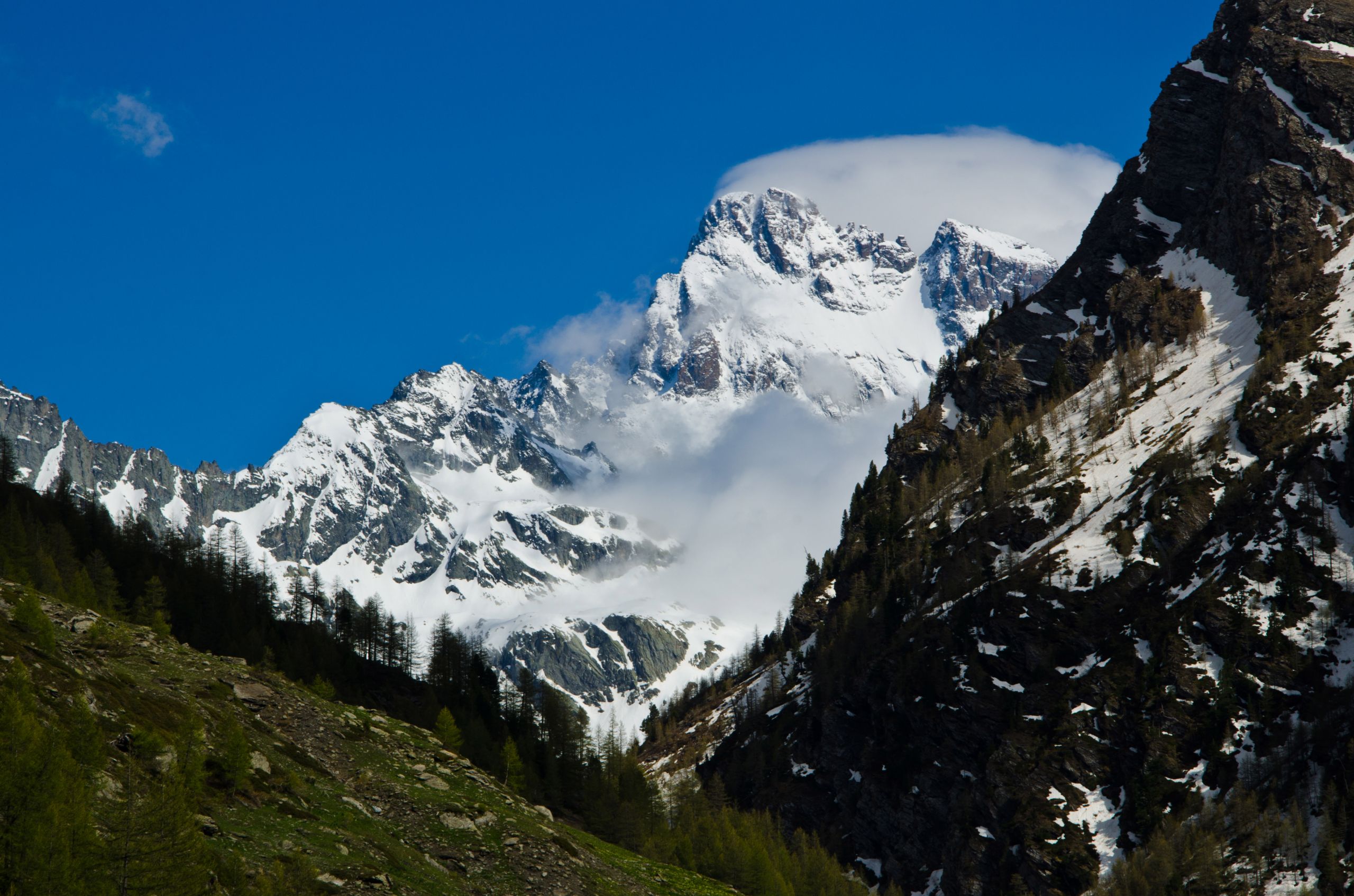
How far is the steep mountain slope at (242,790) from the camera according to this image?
3747 centimetres

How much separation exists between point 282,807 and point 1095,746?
167m

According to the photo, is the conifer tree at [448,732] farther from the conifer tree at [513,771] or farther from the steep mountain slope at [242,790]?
the steep mountain slope at [242,790]

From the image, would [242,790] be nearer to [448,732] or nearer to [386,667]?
[448,732]

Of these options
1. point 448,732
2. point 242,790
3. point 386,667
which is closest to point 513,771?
point 448,732

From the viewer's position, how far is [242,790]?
52.5 meters

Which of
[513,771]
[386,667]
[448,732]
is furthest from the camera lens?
[386,667]

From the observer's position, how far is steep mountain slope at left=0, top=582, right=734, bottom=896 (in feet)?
123

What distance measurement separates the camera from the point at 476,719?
133375 millimetres

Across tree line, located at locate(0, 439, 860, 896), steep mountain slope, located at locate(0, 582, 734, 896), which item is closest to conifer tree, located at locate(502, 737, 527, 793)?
tree line, located at locate(0, 439, 860, 896)

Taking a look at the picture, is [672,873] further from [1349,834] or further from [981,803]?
[981,803]

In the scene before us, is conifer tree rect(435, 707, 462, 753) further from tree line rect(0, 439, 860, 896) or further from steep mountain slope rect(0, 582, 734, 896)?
steep mountain slope rect(0, 582, 734, 896)

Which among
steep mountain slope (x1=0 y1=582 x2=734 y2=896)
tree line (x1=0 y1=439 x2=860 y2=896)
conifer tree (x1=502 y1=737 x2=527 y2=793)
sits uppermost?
tree line (x1=0 y1=439 x2=860 y2=896)

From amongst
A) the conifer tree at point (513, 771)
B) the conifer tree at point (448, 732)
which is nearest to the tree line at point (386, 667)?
the conifer tree at point (513, 771)

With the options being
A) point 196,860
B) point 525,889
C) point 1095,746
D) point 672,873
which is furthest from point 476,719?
point 1095,746
